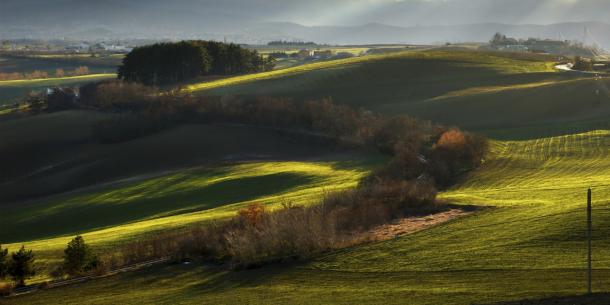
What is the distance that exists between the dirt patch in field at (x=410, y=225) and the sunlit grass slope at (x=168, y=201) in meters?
9.31

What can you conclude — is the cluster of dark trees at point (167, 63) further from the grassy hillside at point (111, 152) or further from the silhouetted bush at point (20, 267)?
the silhouetted bush at point (20, 267)

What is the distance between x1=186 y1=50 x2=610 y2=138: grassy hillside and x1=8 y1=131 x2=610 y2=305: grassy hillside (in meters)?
39.2

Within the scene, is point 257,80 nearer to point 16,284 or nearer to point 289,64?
point 289,64

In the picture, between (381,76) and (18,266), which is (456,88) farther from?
(18,266)

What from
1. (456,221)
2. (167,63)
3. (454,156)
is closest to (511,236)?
(456,221)

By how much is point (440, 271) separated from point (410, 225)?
10.1 meters

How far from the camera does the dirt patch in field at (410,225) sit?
123ft

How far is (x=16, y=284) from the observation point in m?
35.9

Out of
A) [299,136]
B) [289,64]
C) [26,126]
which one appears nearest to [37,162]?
[26,126]

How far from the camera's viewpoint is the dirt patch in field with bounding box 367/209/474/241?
3754cm

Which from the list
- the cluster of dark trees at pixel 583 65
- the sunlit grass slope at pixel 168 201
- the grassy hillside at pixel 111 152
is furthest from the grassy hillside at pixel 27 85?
the cluster of dark trees at pixel 583 65

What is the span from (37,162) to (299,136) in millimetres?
31372

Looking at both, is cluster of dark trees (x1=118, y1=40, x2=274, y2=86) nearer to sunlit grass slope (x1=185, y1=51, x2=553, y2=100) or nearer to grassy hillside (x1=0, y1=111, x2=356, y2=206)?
sunlit grass slope (x1=185, y1=51, x2=553, y2=100)

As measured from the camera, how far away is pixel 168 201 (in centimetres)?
5897
